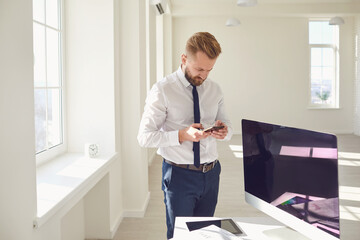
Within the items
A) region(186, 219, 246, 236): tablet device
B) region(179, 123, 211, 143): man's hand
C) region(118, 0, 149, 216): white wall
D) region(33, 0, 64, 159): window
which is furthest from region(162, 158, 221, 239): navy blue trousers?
region(118, 0, 149, 216): white wall

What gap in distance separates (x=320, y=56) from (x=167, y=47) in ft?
15.1

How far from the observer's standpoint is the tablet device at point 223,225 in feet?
5.19

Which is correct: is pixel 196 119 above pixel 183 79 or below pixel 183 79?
below

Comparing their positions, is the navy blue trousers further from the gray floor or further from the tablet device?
the gray floor

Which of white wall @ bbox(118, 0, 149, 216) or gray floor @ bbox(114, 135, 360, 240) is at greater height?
white wall @ bbox(118, 0, 149, 216)

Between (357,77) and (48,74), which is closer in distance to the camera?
(48,74)

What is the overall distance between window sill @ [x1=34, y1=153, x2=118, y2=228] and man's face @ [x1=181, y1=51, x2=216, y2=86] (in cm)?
98

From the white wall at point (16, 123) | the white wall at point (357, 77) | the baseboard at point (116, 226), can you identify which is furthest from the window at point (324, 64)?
the white wall at point (16, 123)

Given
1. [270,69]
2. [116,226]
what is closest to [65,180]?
[116,226]

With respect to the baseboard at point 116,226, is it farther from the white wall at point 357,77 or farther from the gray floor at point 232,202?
the white wall at point 357,77

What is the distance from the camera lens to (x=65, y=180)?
2355mm

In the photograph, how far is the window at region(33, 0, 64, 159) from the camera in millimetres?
2703

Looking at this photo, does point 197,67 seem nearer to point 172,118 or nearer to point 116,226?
point 172,118

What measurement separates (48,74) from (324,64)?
31.5 feet
